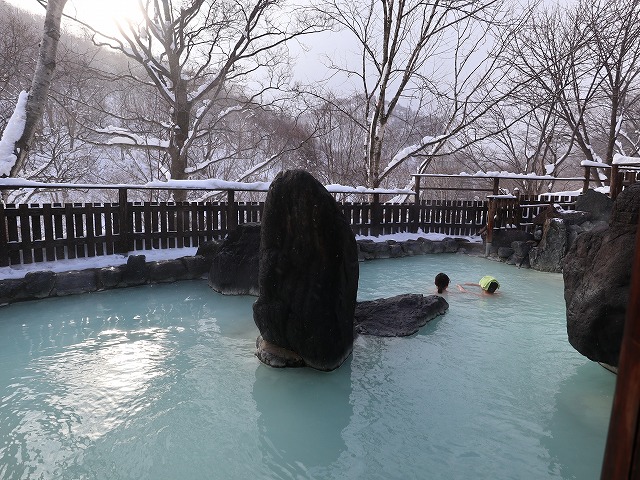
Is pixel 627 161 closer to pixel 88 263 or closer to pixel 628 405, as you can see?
pixel 628 405

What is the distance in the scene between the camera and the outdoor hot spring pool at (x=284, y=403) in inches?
105

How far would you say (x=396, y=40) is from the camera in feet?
47.8

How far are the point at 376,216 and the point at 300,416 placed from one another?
9181 millimetres

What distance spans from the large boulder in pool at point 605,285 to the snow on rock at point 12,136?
901 centimetres

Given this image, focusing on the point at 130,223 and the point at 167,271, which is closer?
the point at 167,271

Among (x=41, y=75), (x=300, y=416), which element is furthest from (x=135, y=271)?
(x=300, y=416)

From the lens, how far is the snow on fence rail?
6668mm

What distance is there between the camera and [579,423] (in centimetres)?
317

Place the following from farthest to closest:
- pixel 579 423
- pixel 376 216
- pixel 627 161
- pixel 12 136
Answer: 1. pixel 376 216
2. pixel 627 161
3. pixel 12 136
4. pixel 579 423

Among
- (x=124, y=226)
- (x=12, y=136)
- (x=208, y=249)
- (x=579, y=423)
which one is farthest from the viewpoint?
(x=208, y=249)

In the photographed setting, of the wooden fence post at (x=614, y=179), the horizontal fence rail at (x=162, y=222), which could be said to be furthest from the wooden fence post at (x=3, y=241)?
the wooden fence post at (x=614, y=179)

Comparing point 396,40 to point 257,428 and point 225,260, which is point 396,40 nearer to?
point 225,260

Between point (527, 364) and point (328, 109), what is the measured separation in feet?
58.1

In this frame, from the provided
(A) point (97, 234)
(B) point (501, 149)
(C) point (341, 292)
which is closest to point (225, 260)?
(A) point (97, 234)
